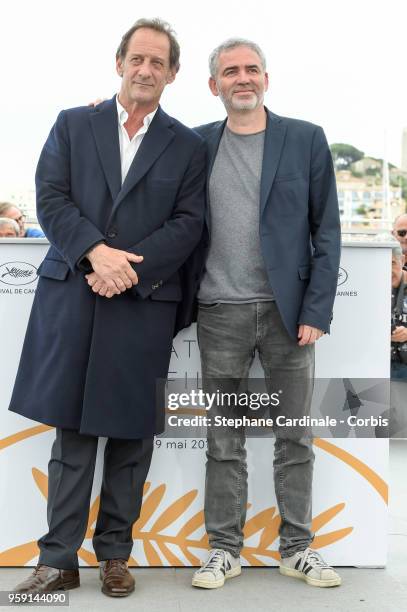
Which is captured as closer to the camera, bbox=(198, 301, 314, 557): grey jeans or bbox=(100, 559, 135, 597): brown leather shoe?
bbox=(100, 559, 135, 597): brown leather shoe

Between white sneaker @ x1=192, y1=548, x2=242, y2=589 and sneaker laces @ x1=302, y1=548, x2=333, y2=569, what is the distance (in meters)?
0.23

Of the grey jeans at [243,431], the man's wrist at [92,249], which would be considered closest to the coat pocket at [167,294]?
the grey jeans at [243,431]

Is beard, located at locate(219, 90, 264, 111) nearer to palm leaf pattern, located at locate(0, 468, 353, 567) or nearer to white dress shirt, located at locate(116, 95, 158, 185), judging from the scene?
white dress shirt, located at locate(116, 95, 158, 185)

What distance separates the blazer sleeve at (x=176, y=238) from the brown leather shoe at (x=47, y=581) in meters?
0.87

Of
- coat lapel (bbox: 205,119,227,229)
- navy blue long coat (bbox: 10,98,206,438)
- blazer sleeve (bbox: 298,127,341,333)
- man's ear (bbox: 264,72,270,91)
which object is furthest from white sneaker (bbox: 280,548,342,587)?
man's ear (bbox: 264,72,270,91)

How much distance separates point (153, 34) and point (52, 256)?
76cm

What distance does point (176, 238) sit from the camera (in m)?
2.42

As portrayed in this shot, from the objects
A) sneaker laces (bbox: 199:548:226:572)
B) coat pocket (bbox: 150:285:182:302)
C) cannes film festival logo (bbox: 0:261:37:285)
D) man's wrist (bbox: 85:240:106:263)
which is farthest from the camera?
cannes film festival logo (bbox: 0:261:37:285)

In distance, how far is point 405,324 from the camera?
15.0 feet

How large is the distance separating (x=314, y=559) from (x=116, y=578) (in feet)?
2.11

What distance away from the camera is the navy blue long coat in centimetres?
239

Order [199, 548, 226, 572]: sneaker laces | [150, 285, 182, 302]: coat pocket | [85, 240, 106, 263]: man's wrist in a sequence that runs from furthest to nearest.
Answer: [199, 548, 226, 572]: sneaker laces, [150, 285, 182, 302]: coat pocket, [85, 240, 106, 263]: man's wrist

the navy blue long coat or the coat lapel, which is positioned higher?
the coat lapel

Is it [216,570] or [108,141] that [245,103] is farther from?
[216,570]
